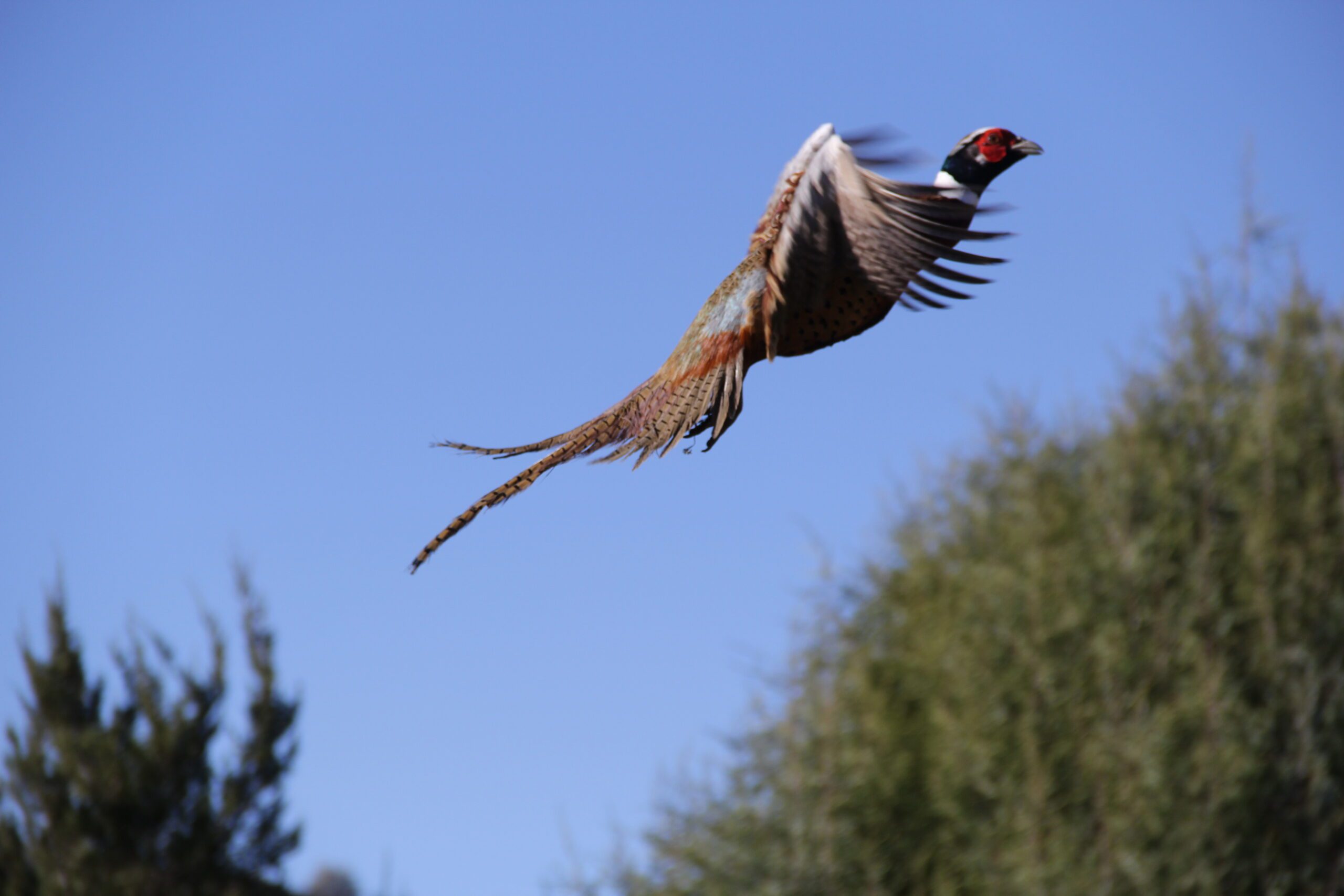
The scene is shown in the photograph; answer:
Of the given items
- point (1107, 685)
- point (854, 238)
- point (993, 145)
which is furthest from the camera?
point (1107, 685)

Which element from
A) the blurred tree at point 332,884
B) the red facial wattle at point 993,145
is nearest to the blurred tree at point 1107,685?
the red facial wattle at point 993,145

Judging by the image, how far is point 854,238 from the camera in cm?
432

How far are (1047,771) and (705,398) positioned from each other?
6.22 meters

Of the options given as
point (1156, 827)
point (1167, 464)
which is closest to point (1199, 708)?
point (1156, 827)

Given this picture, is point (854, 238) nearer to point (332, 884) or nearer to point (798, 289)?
point (798, 289)

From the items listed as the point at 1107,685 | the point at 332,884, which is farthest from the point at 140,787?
the point at 332,884

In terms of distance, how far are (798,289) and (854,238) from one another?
262mm

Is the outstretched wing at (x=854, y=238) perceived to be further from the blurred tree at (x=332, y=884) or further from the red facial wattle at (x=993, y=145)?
the blurred tree at (x=332, y=884)

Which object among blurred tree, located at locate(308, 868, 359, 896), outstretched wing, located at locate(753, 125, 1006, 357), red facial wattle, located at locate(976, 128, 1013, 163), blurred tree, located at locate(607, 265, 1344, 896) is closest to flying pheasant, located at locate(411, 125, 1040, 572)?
outstretched wing, located at locate(753, 125, 1006, 357)

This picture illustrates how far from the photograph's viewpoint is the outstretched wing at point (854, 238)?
4.26 m

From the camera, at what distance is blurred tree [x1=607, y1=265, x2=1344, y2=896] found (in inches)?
355

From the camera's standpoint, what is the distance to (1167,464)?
434 inches

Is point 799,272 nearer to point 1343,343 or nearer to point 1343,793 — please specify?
point 1343,793

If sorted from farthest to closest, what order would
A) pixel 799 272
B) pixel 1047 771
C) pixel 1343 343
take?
pixel 1343 343 → pixel 1047 771 → pixel 799 272
